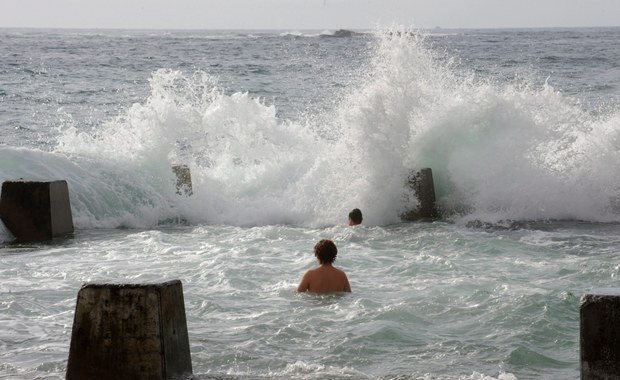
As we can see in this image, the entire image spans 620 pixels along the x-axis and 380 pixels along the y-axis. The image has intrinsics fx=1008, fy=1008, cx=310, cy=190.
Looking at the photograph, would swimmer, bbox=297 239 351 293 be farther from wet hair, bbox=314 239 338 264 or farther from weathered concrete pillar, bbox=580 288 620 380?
weathered concrete pillar, bbox=580 288 620 380

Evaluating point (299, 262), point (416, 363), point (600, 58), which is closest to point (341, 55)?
point (600, 58)

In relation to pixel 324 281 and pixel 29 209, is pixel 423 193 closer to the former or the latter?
pixel 29 209

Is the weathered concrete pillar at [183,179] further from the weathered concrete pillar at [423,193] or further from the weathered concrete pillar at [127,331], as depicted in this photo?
the weathered concrete pillar at [127,331]

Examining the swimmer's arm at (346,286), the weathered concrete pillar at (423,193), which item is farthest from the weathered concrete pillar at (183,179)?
the swimmer's arm at (346,286)

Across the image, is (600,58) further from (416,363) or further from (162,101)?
(416,363)

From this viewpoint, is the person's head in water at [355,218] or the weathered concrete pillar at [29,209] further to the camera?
the person's head in water at [355,218]

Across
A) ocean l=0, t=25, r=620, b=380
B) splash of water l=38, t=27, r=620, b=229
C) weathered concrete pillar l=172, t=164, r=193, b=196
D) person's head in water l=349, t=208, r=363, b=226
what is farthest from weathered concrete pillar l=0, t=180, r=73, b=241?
person's head in water l=349, t=208, r=363, b=226

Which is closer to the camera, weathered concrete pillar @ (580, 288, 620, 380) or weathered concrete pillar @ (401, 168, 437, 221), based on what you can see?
weathered concrete pillar @ (580, 288, 620, 380)

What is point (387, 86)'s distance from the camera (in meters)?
16.8

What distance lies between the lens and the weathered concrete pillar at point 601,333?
5363mm

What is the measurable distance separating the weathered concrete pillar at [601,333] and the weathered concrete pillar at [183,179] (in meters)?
11.8

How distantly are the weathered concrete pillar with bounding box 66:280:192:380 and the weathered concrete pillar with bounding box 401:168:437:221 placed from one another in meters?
9.34

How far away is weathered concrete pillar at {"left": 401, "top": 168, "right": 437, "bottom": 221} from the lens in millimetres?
15070

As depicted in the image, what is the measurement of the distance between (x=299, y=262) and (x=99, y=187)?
571 centimetres
